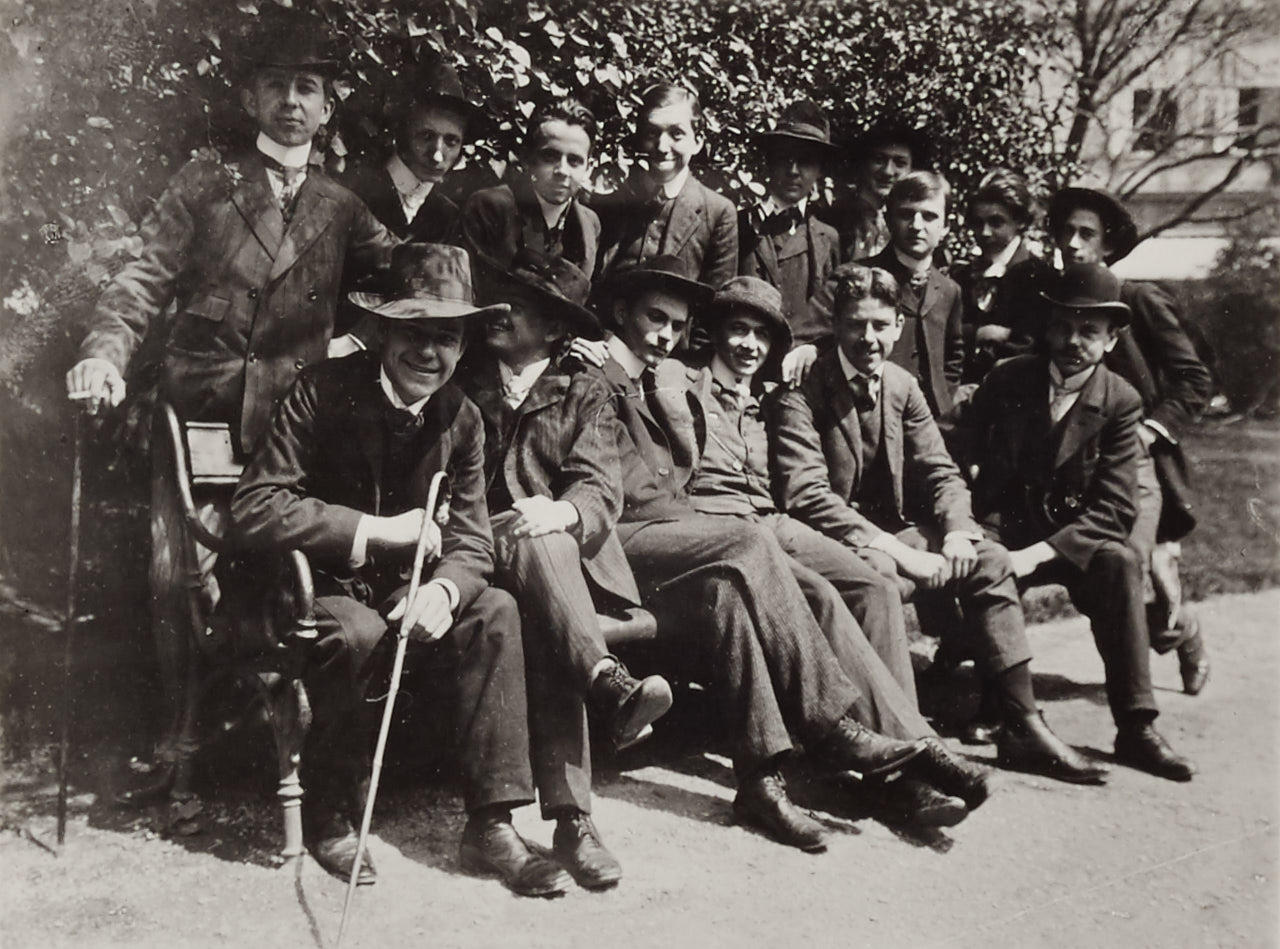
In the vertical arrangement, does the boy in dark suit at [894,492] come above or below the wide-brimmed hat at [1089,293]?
below

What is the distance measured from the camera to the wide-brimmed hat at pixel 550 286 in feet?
15.6

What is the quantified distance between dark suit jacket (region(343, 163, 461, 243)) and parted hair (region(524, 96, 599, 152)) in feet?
1.49

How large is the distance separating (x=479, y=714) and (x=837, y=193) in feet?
14.2

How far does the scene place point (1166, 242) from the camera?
18.0 metres

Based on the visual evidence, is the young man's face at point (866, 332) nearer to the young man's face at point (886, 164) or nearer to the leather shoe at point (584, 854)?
the young man's face at point (886, 164)

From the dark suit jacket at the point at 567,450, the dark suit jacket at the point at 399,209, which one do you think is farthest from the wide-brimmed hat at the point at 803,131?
the dark suit jacket at the point at 567,450

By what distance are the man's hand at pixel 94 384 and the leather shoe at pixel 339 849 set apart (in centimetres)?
142

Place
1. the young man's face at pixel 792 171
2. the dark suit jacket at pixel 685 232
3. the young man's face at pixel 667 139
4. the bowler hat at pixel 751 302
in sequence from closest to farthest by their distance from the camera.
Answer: the bowler hat at pixel 751 302
the young man's face at pixel 667 139
the dark suit jacket at pixel 685 232
the young man's face at pixel 792 171

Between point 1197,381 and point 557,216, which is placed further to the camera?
point 1197,381

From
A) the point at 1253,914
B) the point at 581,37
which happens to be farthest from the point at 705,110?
the point at 1253,914

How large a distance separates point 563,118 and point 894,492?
2.04 metres

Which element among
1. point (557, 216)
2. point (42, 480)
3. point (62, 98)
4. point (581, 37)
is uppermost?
point (581, 37)

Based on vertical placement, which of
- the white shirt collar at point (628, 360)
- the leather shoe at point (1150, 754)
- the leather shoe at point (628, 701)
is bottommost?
the leather shoe at point (1150, 754)

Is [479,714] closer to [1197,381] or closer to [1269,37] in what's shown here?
[1197,381]
